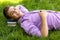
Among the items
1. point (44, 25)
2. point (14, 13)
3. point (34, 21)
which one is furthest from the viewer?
point (14, 13)

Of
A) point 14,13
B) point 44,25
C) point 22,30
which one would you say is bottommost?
point 22,30

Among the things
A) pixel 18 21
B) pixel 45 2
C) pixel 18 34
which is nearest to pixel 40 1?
pixel 45 2

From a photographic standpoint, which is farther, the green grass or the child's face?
the child's face

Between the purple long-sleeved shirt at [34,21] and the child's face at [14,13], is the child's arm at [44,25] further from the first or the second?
the child's face at [14,13]

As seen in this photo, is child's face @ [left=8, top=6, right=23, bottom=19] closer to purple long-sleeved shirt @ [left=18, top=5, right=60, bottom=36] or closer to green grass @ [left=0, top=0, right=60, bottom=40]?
purple long-sleeved shirt @ [left=18, top=5, right=60, bottom=36]

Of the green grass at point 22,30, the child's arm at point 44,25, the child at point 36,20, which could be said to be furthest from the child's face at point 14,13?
the child's arm at point 44,25

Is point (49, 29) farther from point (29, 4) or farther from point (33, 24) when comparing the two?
point (29, 4)

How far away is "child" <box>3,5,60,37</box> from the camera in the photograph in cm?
340

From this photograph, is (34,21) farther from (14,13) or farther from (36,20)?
(14,13)

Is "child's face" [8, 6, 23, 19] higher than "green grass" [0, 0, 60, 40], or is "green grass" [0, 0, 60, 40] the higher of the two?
"child's face" [8, 6, 23, 19]

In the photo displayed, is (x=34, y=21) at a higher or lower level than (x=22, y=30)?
higher

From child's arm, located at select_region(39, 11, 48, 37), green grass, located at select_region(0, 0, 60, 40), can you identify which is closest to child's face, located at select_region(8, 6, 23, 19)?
green grass, located at select_region(0, 0, 60, 40)

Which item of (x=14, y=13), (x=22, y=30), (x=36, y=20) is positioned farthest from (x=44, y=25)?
(x=14, y=13)

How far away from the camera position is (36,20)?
3.64 metres
